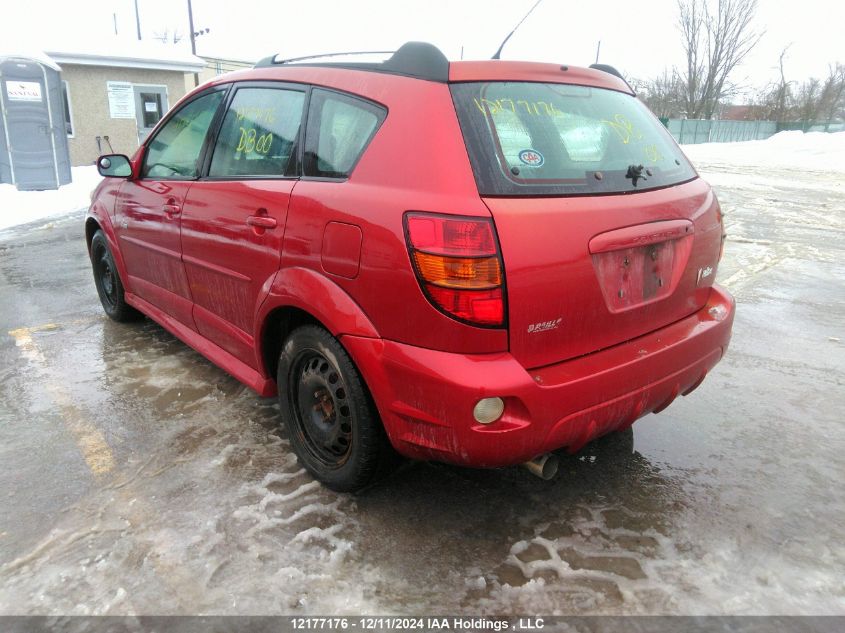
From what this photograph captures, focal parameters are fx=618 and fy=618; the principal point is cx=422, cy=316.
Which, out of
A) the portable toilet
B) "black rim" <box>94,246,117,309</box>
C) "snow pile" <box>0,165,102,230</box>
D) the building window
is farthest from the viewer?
the building window

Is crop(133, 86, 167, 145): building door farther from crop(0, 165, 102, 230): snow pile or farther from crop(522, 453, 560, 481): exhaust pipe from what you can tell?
crop(522, 453, 560, 481): exhaust pipe

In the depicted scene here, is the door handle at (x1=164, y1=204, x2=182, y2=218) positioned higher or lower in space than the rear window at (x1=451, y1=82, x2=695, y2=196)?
lower

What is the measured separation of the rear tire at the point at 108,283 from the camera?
4570mm

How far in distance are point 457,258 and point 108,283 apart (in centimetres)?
382

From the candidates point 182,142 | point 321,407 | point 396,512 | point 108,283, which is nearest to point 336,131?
point 321,407

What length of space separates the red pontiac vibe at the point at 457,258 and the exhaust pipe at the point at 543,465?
1 cm

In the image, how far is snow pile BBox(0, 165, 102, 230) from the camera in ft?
34.3

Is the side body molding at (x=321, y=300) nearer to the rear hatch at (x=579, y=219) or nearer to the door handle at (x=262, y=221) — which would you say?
the door handle at (x=262, y=221)

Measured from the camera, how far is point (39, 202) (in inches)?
469

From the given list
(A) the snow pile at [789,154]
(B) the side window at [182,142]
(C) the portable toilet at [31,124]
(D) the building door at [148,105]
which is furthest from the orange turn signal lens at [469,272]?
(A) the snow pile at [789,154]

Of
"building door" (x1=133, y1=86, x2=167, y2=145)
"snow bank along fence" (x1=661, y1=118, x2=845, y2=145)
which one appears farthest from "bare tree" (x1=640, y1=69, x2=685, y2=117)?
"building door" (x1=133, y1=86, x2=167, y2=145)

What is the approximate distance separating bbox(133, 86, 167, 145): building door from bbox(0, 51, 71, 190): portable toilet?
4.78 metres

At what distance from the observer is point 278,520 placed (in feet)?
8.19

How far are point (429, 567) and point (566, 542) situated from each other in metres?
0.55
